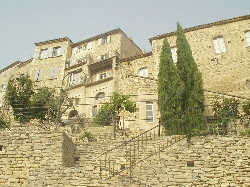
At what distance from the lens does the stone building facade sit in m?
21.6

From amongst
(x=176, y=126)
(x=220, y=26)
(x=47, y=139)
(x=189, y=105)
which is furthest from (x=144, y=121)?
(x=220, y=26)

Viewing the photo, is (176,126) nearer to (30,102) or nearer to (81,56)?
(30,102)

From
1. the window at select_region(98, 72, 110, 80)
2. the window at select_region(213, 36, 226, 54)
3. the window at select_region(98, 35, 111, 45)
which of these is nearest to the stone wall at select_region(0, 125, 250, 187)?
the window at select_region(213, 36, 226, 54)

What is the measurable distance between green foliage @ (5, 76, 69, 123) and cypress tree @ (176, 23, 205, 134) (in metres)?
8.06

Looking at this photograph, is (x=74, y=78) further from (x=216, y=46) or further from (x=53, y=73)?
(x=216, y=46)

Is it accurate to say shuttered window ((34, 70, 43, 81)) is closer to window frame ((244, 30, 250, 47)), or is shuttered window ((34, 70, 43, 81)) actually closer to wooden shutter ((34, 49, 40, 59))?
wooden shutter ((34, 49, 40, 59))

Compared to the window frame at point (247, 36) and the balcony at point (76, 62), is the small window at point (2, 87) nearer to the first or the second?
the balcony at point (76, 62)

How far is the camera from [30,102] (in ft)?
68.0

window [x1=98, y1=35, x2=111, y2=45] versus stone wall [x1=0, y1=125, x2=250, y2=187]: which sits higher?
window [x1=98, y1=35, x2=111, y2=45]

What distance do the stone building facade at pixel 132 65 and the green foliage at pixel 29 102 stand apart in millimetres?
2402

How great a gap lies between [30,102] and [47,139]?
10933 millimetres

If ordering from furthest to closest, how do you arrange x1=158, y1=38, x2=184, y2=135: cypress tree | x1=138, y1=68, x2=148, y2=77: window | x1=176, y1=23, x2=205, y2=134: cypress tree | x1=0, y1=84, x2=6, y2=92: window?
x1=0, y1=84, x2=6, y2=92: window
x1=138, y1=68, x2=148, y2=77: window
x1=158, y1=38, x2=184, y2=135: cypress tree
x1=176, y1=23, x2=205, y2=134: cypress tree

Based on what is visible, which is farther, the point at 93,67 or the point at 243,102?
the point at 93,67

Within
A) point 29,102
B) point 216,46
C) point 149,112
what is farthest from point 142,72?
point 29,102
